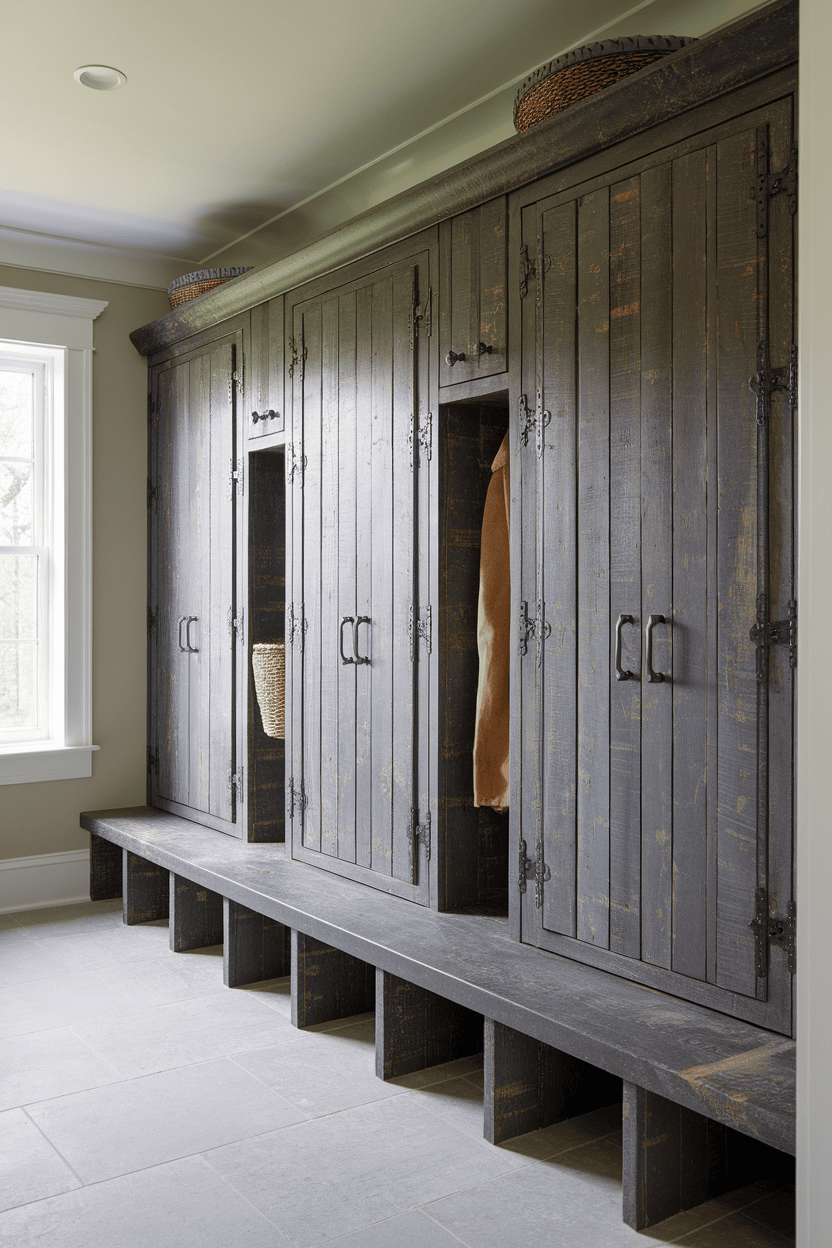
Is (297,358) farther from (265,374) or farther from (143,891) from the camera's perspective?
(143,891)

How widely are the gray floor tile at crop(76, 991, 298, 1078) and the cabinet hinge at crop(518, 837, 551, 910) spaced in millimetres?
934

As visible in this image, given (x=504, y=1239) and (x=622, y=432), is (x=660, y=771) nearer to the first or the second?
(x=622, y=432)

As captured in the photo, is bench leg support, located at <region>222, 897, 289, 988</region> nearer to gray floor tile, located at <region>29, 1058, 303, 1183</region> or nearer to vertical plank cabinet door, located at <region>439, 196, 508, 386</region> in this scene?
gray floor tile, located at <region>29, 1058, 303, 1183</region>

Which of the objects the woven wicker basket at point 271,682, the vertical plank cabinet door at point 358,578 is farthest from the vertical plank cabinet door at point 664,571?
the woven wicker basket at point 271,682

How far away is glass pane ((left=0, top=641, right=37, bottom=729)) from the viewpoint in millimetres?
4562

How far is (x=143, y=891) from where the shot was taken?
4207mm

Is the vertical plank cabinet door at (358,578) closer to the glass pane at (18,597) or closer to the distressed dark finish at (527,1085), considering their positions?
the distressed dark finish at (527,1085)

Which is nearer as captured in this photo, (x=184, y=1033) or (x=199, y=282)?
(x=184, y=1033)

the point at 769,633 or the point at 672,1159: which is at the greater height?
the point at 769,633

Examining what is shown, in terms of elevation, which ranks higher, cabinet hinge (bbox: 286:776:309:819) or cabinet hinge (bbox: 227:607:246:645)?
cabinet hinge (bbox: 227:607:246:645)

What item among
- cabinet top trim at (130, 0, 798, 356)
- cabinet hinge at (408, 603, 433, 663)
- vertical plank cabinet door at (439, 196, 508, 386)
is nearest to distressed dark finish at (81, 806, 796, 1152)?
cabinet hinge at (408, 603, 433, 663)

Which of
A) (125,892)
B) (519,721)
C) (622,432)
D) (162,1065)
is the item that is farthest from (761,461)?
(125,892)

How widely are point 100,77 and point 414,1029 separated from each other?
291cm

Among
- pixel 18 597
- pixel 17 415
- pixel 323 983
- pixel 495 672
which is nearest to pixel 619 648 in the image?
pixel 495 672
